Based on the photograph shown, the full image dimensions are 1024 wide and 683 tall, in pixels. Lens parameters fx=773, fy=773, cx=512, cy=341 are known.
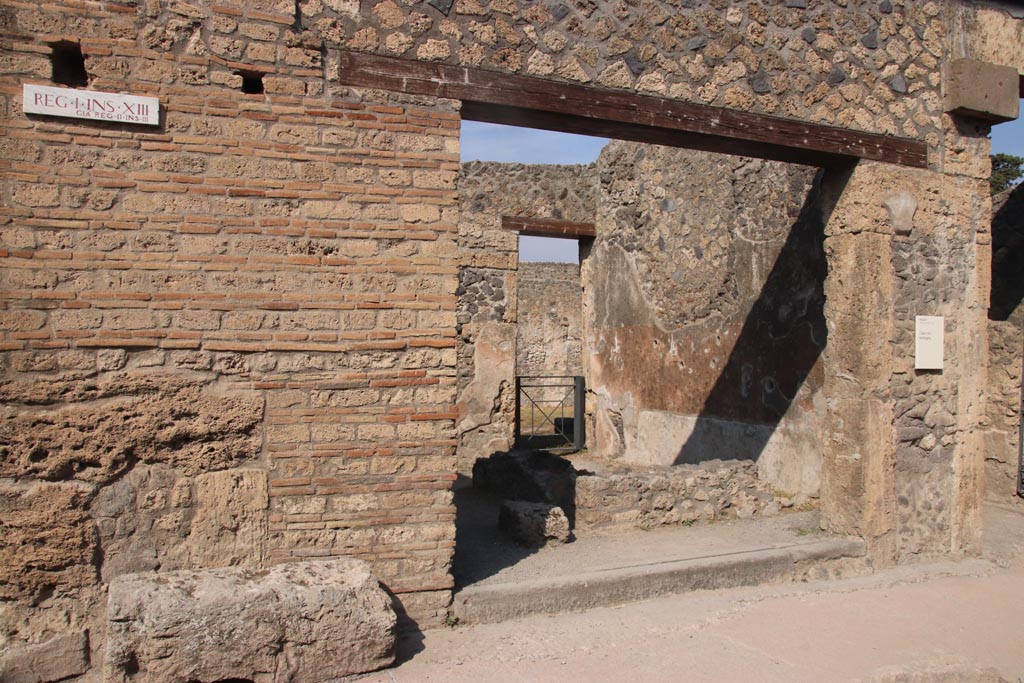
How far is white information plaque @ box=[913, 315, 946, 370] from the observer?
16.9 feet

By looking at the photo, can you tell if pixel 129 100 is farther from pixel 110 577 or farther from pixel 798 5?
pixel 798 5

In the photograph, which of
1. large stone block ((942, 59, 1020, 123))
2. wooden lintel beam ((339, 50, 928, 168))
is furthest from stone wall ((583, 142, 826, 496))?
wooden lintel beam ((339, 50, 928, 168))

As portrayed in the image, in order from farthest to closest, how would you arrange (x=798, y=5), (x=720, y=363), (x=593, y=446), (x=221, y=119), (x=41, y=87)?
(x=593, y=446), (x=720, y=363), (x=798, y=5), (x=221, y=119), (x=41, y=87)

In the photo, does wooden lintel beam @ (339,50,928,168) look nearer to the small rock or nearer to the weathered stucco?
the weathered stucco

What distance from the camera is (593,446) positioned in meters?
10.4

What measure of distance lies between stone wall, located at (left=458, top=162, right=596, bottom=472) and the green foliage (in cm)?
1583

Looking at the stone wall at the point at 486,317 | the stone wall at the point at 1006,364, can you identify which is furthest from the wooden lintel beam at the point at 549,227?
the stone wall at the point at 1006,364

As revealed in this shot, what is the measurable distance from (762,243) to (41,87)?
608cm

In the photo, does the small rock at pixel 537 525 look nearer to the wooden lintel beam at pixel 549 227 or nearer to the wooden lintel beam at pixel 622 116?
the wooden lintel beam at pixel 622 116

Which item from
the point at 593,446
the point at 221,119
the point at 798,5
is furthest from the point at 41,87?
the point at 593,446

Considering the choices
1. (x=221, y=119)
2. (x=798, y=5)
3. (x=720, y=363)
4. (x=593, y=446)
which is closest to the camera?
(x=221, y=119)

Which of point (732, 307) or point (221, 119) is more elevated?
point (221, 119)

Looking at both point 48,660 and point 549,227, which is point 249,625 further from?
point 549,227

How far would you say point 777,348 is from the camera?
712cm
